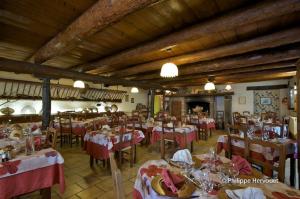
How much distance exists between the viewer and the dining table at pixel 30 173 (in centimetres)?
180

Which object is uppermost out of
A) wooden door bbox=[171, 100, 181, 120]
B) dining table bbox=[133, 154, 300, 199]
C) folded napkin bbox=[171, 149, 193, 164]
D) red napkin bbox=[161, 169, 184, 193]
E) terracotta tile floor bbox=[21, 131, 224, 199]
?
wooden door bbox=[171, 100, 181, 120]

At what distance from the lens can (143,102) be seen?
40.3 feet

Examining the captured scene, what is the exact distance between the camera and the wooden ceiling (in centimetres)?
201

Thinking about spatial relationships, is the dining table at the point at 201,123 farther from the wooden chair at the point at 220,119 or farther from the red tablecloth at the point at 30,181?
the red tablecloth at the point at 30,181

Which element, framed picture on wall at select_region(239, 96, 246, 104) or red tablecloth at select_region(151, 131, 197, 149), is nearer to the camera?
red tablecloth at select_region(151, 131, 197, 149)

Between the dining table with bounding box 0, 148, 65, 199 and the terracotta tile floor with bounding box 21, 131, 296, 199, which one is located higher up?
the dining table with bounding box 0, 148, 65, 199

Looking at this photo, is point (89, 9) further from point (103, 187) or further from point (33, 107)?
point (33, 107)

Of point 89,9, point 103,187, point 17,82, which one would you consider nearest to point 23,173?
point 103,187

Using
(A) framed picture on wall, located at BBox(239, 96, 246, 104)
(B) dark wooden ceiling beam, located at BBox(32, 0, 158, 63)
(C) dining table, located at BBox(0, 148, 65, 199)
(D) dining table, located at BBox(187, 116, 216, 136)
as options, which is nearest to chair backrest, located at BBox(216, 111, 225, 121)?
(A) framed picture on wall, located at BBox(239, 96, 246, 104)

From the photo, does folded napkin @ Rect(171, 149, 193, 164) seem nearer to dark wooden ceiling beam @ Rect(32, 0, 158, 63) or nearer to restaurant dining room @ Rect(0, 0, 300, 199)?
restaurant dining room @ Rect(0, 0, 300, 199)

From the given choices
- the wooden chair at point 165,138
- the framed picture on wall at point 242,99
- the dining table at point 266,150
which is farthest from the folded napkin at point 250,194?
the framed picture on wall at point 242,99

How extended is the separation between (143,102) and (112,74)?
637 centimetres

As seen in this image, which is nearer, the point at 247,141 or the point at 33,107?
the point at 247,141

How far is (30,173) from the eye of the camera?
77.9 inches
